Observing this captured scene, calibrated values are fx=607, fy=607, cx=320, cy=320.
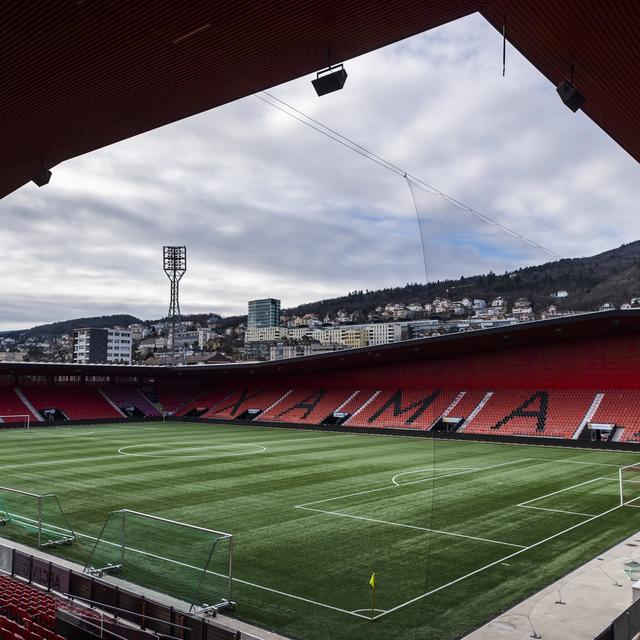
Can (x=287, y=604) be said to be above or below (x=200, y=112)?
below

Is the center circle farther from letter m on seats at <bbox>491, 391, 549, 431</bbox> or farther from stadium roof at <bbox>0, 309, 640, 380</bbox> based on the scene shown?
letter m on seats at <bbox>491, 391, 549, 431</bbox>

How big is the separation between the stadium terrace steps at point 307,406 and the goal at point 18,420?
19.7m

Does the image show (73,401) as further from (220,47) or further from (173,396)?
(220,47)

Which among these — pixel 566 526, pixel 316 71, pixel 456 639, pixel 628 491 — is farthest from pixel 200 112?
pixel 628 491

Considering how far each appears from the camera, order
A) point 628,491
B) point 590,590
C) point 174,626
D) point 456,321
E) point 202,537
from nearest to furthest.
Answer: point 456,321, point 174,626, point 202,537, point 590,590, point 628,491

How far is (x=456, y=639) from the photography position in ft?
31.0

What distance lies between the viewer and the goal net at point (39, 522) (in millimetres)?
15117

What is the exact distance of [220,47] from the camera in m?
7.59

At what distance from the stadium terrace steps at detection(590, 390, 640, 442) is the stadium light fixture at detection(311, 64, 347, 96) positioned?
110 feet

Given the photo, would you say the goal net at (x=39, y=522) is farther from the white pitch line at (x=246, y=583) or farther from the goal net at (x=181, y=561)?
the goal net at (x=181, y=561)

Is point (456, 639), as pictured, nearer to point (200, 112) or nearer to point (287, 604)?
point (287, 604)

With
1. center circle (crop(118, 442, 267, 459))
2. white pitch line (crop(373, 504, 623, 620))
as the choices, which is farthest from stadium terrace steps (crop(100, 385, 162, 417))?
white pitch line (crop(373, 504, 623, 620))

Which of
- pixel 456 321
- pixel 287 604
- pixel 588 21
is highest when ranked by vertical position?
pixel 588 21

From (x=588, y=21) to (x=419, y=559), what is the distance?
11.0 meters
